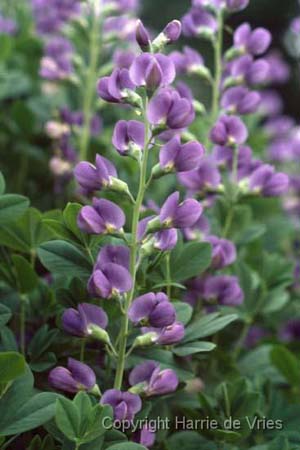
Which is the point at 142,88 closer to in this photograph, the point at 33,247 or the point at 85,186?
the point at 85,186

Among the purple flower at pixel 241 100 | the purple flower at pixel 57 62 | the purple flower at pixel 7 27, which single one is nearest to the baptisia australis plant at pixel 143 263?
the purple flower at pixel 241 100

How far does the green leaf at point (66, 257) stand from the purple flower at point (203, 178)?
0.96 feet

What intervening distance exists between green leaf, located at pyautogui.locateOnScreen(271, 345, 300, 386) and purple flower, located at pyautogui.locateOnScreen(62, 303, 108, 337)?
0.29 metres

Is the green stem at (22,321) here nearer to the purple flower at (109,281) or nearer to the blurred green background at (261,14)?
the purple flower at (109,281)

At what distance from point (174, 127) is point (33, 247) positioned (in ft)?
0.82

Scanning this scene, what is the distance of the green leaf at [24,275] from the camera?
2.71ft

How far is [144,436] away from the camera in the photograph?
0.75m

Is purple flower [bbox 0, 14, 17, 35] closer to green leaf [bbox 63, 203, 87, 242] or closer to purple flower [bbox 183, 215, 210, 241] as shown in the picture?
purple flower [bbox 183, 215, 210, 241]

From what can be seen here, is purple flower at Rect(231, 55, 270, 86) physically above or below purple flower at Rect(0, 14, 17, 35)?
below

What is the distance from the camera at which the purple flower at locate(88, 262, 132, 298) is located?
2.33 feet

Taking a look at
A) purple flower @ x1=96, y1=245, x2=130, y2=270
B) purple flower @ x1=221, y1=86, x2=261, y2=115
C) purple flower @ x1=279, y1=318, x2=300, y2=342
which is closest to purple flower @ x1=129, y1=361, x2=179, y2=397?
purple flower @ x1=96, y1=245, x2=130, y2=270

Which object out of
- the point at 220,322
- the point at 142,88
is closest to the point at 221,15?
the point at 142,88

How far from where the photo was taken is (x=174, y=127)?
763 mm

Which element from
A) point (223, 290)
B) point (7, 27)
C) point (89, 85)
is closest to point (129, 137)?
point (223, 290)
